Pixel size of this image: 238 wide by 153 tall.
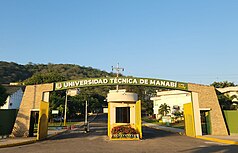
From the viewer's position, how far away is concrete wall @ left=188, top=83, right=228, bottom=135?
2150cm

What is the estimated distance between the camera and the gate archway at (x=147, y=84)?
2095cm

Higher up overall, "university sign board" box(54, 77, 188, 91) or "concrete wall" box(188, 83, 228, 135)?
"university sign board" box(54, 77, 188, 91)

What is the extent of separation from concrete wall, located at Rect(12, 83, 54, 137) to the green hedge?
0.62m

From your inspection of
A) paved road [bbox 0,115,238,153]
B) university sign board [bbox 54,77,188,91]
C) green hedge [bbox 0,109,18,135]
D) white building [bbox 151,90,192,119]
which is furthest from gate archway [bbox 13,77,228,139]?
white building [bbox 151,90,192,119]

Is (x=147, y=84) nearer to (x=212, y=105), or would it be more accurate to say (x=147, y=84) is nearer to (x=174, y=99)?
(x=212, y=105)

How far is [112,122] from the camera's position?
836 inches

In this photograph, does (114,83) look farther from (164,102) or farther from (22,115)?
(164,102)

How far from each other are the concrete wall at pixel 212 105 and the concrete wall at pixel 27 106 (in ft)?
44.6

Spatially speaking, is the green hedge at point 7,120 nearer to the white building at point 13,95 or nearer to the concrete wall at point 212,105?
the concrete wall at point 212,105

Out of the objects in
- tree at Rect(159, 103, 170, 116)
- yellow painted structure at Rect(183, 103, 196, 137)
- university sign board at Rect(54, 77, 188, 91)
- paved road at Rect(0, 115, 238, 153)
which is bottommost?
paved road at Rect(0, 115, 238, 153)

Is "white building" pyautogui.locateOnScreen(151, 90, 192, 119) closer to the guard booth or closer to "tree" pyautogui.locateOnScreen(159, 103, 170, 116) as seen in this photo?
"tree" pyautogui.locateOnScreen(159, 103, 170, 116)

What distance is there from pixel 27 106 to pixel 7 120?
2.03m

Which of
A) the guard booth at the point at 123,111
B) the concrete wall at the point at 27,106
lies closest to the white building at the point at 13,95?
the concrete wall at the point at 27,106

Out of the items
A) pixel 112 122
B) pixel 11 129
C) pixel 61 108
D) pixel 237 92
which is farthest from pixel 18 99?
pixel 237 92
